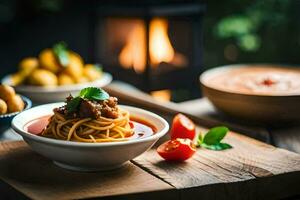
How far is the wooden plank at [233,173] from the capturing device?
6.19 feet

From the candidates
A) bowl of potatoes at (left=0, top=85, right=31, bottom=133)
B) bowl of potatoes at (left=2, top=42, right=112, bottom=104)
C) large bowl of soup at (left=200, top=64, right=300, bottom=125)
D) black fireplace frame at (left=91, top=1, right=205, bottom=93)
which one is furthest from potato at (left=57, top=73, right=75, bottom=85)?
black fireplace frame at (left=91, top=1, right=205, bottom=93)

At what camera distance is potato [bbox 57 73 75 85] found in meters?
2.93

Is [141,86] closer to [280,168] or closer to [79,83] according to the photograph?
[79,83]

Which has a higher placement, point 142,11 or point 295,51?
point 142,11

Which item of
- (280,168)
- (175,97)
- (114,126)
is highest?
(114,126)

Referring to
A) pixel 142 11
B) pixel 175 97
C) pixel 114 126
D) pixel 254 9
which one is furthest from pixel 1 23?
pixel 114 126

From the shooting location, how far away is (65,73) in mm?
2959

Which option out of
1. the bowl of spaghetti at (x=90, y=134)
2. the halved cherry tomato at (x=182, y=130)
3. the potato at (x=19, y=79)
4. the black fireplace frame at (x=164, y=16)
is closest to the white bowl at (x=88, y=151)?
the bowl of spaghetti at (x=90, y=134)

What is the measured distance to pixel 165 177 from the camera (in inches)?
75.4

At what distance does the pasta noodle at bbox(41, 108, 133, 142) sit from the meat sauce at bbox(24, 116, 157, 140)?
45 millimetres

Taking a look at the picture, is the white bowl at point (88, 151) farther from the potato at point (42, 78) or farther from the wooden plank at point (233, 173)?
the potato at point (42, 78)

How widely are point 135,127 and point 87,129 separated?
0.21 metres

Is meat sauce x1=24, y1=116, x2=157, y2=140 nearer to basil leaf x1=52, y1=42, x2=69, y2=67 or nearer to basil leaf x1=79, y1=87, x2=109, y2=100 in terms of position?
basil leaf x1=79, y1=87, x2=109, y2=100

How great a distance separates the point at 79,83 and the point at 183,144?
101cm
